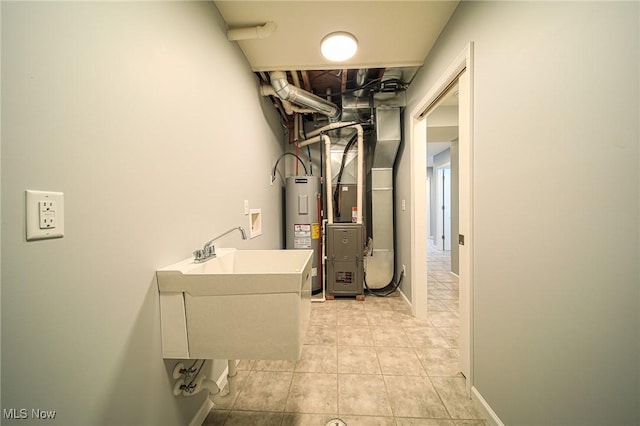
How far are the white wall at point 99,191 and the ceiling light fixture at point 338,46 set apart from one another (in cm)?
85

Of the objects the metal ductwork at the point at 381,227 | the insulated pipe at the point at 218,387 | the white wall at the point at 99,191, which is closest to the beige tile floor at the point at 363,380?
the insulated pipe at the point at 218,387

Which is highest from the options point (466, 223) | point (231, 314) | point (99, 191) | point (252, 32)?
point (252, 32)

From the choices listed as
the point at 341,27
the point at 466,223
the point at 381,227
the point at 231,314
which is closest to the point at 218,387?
the point at 231,314

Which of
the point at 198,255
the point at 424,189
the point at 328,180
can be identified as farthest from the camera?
the point at 328,180

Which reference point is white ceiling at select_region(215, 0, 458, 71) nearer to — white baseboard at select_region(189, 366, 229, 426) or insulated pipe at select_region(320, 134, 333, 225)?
insulated pipe at select_region(320, 134, 333, 225)

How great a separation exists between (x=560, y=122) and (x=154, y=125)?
1575 millimetres

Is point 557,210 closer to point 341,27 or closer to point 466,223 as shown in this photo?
point 466,223

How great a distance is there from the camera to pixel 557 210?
784 millimetres

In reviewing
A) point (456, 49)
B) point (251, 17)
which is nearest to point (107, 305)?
point (251, 17)

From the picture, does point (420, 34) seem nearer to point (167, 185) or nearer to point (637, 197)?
point (637, 197)

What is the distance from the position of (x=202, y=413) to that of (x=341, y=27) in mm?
2601

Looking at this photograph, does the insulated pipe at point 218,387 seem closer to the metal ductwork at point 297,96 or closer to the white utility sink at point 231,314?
the white utility sink at point 231,314

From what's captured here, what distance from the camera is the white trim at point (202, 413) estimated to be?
3.66ft

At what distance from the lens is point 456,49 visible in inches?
54.5
